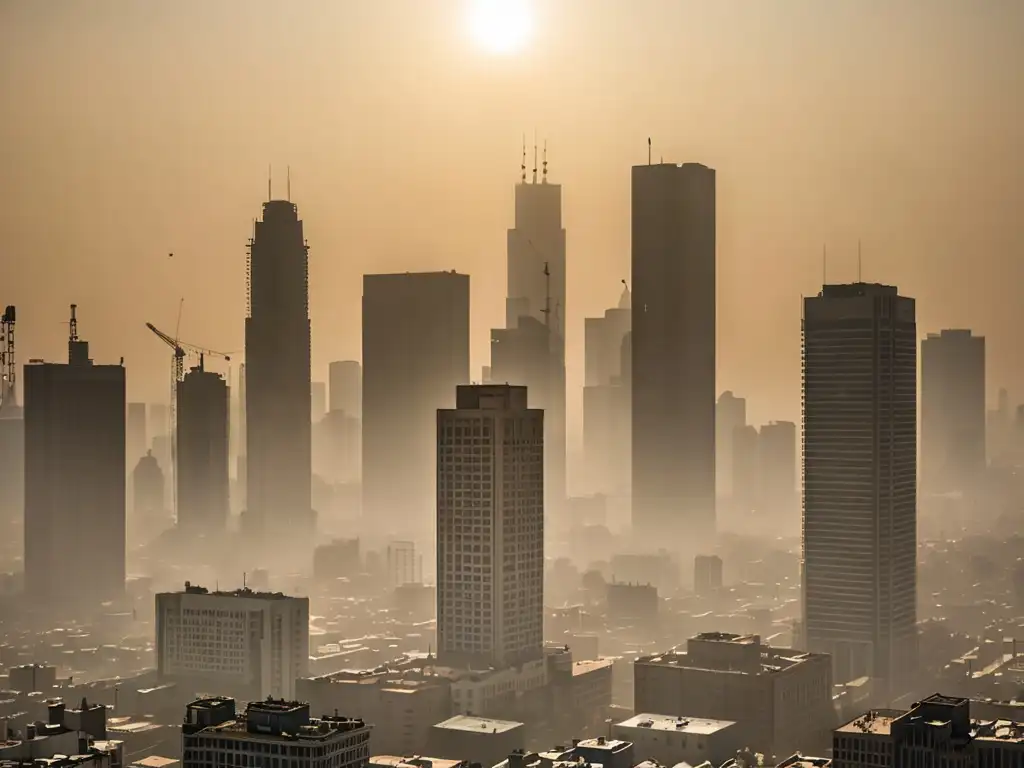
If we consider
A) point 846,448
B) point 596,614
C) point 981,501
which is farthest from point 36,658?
point 981,501

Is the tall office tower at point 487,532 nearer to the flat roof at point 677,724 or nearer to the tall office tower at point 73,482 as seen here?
the flat roof at point 677,724

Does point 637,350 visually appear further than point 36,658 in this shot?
Yes

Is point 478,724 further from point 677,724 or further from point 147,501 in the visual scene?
point 147,501

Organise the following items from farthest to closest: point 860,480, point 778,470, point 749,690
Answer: point 778,470 < point 860,480 < point 749,690

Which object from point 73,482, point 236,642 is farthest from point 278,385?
point 236,642

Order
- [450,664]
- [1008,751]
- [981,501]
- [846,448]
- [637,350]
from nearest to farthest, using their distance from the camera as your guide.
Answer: [1008,751] → [450,664] → [846,448] → [981,501] → [637,350]

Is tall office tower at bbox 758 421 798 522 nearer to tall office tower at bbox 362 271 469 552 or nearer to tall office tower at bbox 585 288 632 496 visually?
tall office tower at bbox 585 288 632 496

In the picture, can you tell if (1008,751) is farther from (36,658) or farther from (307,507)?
(307,507)
